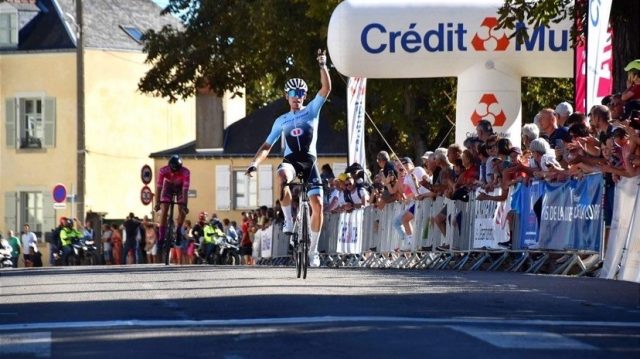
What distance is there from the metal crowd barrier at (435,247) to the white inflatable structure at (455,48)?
2005 millimetres

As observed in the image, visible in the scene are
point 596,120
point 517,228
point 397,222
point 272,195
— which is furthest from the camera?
point 272,195

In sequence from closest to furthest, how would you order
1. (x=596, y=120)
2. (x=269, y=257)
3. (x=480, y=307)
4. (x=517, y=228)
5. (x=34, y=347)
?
1. (x=34, y=347)
2. (x=480, y=307)
3. (x=596, y=120)
4. (x=517, y=228)
5. (x=269, y=257)

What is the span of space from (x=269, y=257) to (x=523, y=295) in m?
25.7

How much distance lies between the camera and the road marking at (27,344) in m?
9.86

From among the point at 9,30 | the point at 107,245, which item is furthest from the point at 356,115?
the point at 9,30

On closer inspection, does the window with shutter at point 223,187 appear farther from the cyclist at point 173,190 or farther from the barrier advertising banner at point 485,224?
the barrier advertising banner at point 485,224

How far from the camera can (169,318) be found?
12133 mm

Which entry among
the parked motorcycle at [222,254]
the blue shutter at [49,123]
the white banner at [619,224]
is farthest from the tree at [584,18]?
the blue shutter at [49,123]

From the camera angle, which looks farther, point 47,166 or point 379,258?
point 47,166

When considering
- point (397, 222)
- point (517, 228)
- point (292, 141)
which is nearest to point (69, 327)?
point (292, 141)

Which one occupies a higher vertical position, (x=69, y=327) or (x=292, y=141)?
(x=292, y=141)

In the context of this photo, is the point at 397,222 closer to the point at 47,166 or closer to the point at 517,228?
the point at 517,228

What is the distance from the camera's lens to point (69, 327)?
37.8 feet

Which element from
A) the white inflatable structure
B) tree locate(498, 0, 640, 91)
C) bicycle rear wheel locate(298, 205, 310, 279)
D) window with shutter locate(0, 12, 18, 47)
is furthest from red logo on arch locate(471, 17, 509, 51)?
window with shutter locate(0, 12, 18, 47)
